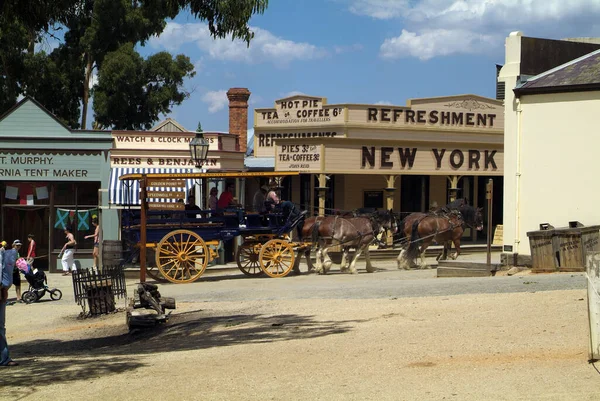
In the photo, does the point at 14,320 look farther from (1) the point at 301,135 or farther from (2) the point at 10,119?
(1) the point at 301,135

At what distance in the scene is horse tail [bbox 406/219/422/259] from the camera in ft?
81.0

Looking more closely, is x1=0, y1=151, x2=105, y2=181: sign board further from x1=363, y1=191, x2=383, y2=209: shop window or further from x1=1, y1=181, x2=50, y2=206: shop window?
x1=363, y1=191, x2=383, y2=209: shop window

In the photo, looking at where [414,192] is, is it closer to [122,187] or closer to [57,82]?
[122,187]

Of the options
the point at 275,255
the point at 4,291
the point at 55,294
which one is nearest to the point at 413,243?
the point at 275,255

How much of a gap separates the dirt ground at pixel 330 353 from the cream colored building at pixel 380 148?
14.7 meters

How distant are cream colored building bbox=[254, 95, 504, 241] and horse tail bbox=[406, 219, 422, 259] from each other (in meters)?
5.17

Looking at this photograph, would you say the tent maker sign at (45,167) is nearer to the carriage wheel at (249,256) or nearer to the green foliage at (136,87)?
the carriage wheel at (249,256)

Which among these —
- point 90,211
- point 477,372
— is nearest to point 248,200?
point 90,211

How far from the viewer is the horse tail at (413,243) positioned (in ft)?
81.0

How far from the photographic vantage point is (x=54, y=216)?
27250mm

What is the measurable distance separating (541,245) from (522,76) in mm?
4592

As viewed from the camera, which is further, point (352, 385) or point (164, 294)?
point (164, 294)

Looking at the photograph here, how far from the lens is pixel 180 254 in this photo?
21750 millimetres

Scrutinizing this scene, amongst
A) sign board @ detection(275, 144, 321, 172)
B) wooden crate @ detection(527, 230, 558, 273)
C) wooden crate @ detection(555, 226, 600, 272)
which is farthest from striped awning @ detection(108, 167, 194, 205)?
wooden crate @ detection(555, 226, 600, 272)
